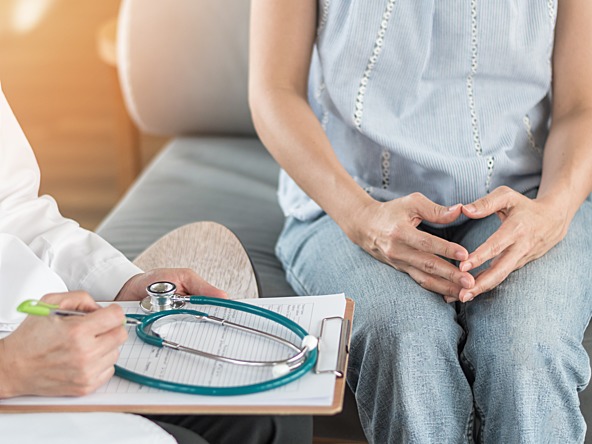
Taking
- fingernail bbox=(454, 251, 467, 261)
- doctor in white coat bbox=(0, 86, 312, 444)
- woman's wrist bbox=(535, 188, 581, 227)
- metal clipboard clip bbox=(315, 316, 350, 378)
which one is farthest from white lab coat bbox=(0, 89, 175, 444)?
woman's wrist bbox=(535, 188, 581, 227)

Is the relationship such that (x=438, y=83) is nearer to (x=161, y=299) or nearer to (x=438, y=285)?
(x=438, y=285)

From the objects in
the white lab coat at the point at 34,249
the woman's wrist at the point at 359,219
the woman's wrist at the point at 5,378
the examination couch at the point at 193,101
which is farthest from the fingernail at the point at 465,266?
the examination couch at the point at 193,101

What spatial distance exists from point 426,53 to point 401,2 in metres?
0.08

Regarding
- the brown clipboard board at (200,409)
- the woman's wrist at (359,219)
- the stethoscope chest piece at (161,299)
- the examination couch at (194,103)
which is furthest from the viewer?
the examination couch at (194,103)

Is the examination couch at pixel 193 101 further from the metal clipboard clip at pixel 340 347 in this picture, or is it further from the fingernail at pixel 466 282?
the metal clipboard clip at pixel 340 347

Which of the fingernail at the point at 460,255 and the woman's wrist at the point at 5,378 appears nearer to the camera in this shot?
the woman's wrist at the point at 5,378

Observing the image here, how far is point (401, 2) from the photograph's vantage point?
1.26 metres

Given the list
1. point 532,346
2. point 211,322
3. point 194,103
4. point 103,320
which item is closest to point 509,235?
point 532,346

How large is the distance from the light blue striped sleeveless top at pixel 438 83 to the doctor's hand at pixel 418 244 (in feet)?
0.47

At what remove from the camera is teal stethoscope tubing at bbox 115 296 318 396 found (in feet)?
2.74

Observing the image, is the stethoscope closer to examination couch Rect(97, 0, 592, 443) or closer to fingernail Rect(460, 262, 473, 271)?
fingernail Rect(460, 262, 473, 271)

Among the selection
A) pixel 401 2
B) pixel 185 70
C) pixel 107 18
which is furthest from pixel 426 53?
pixel 107 18

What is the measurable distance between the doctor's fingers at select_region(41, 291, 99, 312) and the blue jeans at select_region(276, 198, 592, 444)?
Result: 372 mm

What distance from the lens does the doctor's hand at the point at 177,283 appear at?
103 cm
